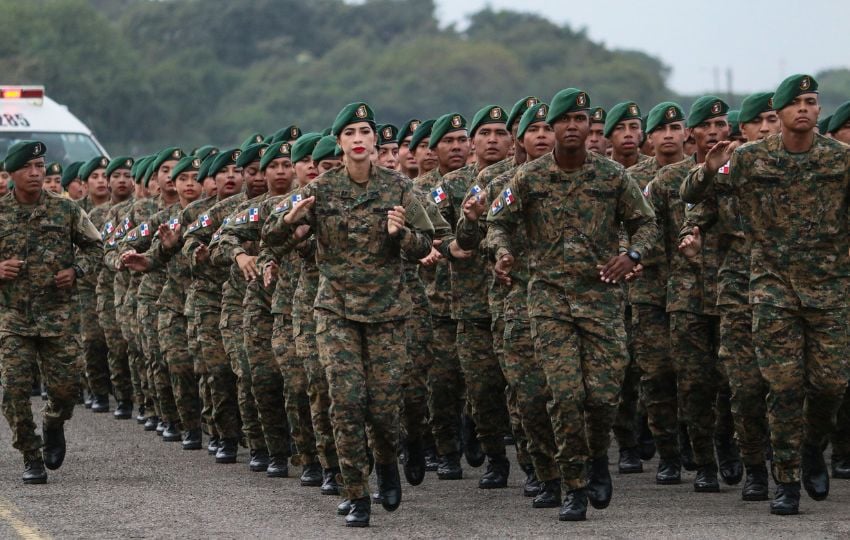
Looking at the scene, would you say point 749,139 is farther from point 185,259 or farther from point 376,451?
point 185,259

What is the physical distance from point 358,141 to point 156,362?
17.8 feet

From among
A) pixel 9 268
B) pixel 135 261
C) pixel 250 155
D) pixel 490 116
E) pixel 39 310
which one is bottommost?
pixel 39 310

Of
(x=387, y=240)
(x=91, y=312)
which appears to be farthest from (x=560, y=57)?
(x=387, y=240)

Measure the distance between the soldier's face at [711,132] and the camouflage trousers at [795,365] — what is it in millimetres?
1940

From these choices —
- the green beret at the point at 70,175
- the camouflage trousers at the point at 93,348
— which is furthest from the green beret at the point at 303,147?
the green beret at the point at 70,175

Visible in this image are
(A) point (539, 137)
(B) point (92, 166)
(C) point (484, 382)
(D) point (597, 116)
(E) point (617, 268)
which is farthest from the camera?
(B) point (92, 166)

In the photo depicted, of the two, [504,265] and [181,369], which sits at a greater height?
[504,265]

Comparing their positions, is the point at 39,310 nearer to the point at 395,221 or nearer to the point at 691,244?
the point at 395,221

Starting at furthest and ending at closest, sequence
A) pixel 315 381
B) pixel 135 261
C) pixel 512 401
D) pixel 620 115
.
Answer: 1. pixel 135 261
2. pixel 620 115
3. pixel 512 401
4. pixel 315 381

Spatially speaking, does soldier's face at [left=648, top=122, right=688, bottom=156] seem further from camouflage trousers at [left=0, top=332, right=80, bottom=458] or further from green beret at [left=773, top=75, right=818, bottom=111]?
camouflage trousers at [left=0, top=332, right=80, bottom=458]

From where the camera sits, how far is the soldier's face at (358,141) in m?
10.7

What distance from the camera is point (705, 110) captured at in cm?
1203

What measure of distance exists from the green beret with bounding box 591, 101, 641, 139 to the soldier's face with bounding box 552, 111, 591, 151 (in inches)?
126

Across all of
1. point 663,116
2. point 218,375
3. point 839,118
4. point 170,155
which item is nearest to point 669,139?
point 663,116
